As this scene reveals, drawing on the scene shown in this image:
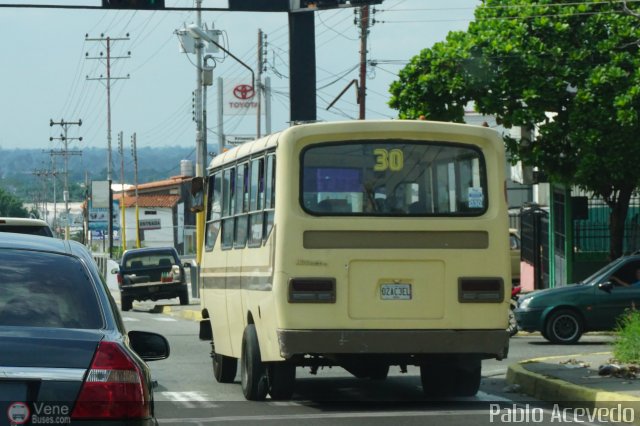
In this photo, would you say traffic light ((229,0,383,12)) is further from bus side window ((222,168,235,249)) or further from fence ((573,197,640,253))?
fence ((573,197,640,253))

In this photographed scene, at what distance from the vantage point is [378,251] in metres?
12.7

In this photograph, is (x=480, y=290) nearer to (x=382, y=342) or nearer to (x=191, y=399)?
(x=382, y=342)

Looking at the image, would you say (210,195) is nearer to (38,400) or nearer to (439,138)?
(439,138)

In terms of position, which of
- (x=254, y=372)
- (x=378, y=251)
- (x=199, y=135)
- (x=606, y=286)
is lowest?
(x=254, y=372)

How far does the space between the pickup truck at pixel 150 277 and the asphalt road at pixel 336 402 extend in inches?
889

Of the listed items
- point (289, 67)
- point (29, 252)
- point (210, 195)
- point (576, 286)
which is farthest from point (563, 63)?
point (29, 252)

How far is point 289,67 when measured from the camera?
93.9 feet

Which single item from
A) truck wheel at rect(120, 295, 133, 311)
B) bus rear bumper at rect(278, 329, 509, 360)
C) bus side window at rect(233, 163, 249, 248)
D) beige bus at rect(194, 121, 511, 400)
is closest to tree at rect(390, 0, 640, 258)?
truck wheel at rect(120, 295, 133, 311)

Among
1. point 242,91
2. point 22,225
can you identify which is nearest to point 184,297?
point 22,225

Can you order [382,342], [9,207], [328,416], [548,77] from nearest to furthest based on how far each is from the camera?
[328,416], [382,342], [548,77], [9,207]

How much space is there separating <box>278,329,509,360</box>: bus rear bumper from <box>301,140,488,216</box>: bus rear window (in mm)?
1208

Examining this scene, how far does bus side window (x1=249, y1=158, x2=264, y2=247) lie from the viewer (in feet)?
45.0

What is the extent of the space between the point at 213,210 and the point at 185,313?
19682 mm

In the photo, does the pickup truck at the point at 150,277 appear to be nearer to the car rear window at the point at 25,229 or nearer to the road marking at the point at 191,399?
the car rear window at the point at 25,229
